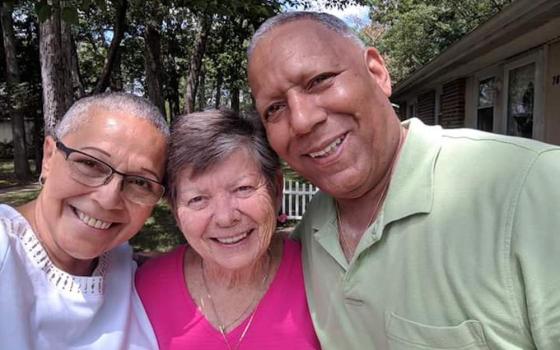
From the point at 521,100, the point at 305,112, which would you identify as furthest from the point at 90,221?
the point at 521,100

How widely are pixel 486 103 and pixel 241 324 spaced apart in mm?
9581

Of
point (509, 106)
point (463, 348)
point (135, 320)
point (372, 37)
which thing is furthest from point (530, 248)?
point (372, 37)

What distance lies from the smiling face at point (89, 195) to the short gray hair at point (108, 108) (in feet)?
0.09

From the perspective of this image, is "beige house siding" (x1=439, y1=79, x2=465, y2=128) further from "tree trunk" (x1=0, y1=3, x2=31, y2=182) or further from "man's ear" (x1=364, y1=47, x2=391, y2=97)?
"tree trunk" (x1=0, y1=3, x2=31, y2=182)

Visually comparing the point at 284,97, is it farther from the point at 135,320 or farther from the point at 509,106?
the point at 509,106

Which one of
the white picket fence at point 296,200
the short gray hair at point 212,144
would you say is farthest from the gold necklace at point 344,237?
the white picket fence at point 296,200

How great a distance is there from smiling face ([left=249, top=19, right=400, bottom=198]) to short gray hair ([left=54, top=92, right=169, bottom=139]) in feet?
1.63

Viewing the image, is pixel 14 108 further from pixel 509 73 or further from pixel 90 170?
pixel 90 170

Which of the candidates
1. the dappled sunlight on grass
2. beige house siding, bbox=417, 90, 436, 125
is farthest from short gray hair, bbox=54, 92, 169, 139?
beige house siding, bbox=417, 90, 436, 125

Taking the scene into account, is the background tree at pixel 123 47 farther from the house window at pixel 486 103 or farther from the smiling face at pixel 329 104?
the house window at pixel 486 103

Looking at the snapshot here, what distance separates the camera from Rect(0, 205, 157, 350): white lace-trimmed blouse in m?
1.58

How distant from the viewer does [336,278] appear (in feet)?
5.96

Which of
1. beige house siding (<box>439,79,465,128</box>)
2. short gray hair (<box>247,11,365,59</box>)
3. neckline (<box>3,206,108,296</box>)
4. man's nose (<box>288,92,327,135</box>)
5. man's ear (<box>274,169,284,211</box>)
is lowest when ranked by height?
neckline (<box>3,206,108,296</box>)

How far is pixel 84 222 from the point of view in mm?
1801
